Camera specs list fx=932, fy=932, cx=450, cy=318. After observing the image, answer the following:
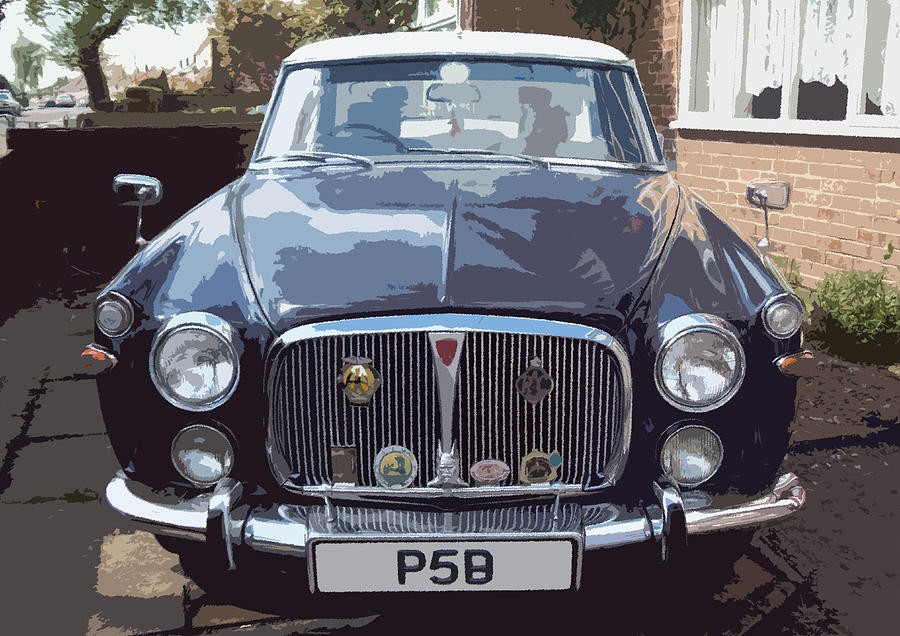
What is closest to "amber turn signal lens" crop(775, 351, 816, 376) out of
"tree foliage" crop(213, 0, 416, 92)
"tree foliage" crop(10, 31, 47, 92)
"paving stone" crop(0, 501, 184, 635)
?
"paving stone" crop(0, 501, 184, 635)

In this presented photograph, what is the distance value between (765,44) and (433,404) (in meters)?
6.71

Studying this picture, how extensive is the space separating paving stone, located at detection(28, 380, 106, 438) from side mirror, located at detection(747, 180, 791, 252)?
3183mm

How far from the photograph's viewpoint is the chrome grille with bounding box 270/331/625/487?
7.79 ft

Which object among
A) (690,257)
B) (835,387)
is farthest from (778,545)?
(835,387)

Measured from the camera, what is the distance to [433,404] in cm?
241

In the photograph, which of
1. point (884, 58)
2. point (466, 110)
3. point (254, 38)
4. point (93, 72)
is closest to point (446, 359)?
point (466, 110)

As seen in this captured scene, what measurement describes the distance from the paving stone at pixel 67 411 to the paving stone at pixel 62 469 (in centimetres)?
14

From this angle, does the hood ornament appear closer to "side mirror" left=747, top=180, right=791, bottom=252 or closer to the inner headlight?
the inner headlight

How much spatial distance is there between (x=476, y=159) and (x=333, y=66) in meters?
0.84

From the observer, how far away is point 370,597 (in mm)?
2369

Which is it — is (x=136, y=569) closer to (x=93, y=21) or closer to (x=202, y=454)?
(x=202, y=454)

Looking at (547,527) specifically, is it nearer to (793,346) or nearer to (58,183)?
(793,346)

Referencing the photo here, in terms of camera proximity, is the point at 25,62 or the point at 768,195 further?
the point at 25,62

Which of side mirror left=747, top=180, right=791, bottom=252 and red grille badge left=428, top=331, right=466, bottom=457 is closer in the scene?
red grille badge left=428, top=331, right=466, bottom=457
